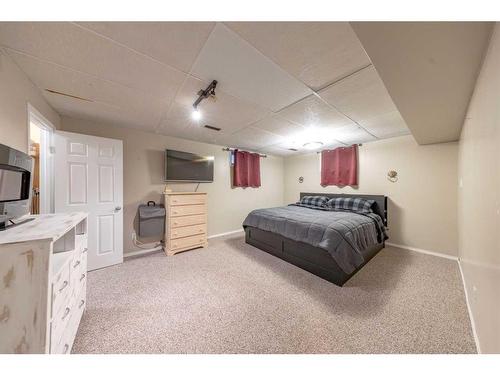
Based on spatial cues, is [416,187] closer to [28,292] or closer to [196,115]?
[196,115]

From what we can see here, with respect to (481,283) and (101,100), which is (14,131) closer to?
(101,100)

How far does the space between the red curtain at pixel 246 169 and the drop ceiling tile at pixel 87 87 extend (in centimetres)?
220

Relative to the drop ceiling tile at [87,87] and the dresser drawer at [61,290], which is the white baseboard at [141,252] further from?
the drop ceiling tile at [87,87]

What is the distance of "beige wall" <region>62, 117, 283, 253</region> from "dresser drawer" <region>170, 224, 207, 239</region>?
23.0 inches

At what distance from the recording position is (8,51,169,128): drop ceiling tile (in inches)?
54.1

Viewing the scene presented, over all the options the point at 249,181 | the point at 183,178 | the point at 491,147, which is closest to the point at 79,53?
the point at 183,178

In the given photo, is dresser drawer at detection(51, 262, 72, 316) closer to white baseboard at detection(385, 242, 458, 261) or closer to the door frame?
the door frame

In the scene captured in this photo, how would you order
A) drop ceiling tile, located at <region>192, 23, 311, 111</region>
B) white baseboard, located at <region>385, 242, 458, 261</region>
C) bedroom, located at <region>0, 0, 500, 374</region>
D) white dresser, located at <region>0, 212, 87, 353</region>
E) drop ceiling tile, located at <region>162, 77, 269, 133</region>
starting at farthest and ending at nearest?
white baseboard, located at <region>385, 242, 458, 261</region> → drop ceiling tile, located at <region>162, 77, 269, 133</region> → drop ceiling tile, located at <region>192, 23, 311, 111</region> → bedroom, located at <region>0, 0, 500, 374</region> → white dresser, located at <region>0, 212, 87, 353</region>

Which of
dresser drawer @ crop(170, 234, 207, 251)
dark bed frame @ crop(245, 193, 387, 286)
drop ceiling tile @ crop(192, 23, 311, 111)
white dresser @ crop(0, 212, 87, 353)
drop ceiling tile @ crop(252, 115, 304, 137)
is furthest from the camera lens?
dresser drawer @ crop(170, 234, 207, 251)

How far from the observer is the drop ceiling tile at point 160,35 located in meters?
1.02

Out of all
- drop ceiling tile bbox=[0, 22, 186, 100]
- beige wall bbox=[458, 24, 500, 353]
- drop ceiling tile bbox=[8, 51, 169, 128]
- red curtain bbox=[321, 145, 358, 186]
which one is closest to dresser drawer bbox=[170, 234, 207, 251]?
drop ceiling tile bbox=[8, 51, 169, 128]

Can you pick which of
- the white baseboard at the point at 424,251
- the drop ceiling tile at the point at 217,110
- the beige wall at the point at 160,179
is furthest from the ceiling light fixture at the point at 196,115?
the white baseboard at the point at 424,251

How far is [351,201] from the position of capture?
346 centimetres
